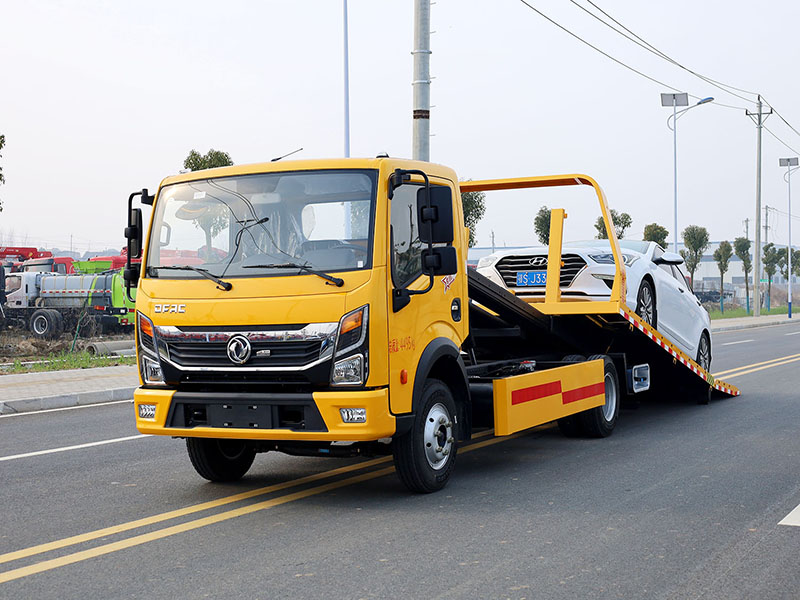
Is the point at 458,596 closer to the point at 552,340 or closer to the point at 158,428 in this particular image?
the point at 158,428

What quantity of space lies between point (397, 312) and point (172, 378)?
5.29 feet

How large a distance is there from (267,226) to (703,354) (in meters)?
8.19

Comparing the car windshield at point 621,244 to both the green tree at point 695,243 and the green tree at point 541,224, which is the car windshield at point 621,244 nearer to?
the green tree at point 541,224

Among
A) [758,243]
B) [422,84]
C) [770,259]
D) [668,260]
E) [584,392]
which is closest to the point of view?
[584,392]

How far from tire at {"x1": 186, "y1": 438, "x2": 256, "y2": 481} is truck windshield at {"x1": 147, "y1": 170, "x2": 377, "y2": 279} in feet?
4.52

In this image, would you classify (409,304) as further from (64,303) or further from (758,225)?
(758,225)

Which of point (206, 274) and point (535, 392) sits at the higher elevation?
point (206, 274)

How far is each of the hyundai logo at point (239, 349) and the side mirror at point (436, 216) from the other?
138 centimetres

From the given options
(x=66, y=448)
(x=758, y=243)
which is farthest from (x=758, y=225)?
(x=66, y=448)

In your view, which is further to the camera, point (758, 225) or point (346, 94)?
point (758, 225)

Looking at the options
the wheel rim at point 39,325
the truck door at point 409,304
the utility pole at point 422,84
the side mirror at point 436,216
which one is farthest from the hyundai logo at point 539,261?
the wheel rim at point 39,325

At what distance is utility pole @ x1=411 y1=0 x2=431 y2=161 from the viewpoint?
15711mm

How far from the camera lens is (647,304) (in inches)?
426

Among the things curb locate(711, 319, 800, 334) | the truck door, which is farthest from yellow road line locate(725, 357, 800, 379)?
curb locate(711, 319, 800, 334)
